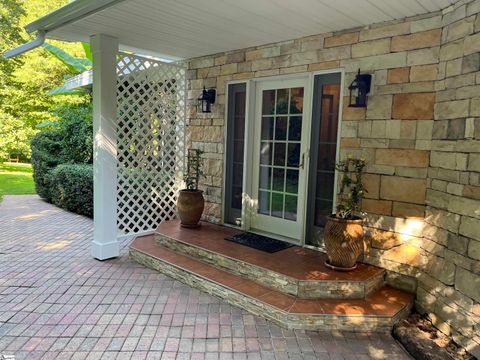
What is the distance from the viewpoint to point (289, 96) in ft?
14.7

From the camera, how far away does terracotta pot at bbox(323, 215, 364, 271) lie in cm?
339

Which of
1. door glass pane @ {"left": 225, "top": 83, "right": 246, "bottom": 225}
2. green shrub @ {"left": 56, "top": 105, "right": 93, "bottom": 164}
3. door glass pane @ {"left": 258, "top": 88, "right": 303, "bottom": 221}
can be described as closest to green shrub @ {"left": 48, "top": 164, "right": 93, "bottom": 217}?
green shrub @ {"left": 56, "top": 105, "right": 93, "bottom": 164}

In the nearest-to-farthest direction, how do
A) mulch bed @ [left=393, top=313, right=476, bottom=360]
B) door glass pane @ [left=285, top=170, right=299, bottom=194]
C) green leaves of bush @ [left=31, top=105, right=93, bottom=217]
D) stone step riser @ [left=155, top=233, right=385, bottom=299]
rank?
mulch bed @ [left=393, top=313, right=476, bottom=360], stone step riser @ [left=155, top=233, right=385, bottom=299], door glass pane @ [left=285, top=170, right=299, bottom=194], green leaves of bush @ [left=31, top=105, right=93, bottom=217]

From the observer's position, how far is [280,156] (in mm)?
4648

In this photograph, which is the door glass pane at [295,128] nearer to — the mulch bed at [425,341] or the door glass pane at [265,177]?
the door glass pane at [265,177]

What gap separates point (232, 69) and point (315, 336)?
3768 mm

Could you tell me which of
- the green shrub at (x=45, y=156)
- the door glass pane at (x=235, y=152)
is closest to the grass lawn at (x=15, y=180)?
the green shrub at (x=45, y=156)

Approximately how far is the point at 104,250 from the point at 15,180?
30.9 ft

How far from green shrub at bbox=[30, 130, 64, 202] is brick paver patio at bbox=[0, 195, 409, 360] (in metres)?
4.76

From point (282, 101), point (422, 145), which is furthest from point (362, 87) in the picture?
point (282, 101)

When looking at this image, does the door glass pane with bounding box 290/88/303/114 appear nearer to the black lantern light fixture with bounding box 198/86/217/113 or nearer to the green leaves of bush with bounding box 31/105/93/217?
the black lantern light fixture with bounding box 198/86/217/113

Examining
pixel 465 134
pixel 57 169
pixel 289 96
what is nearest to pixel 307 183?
pixel 289 96

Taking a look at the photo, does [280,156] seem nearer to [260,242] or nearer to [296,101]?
[296,101]

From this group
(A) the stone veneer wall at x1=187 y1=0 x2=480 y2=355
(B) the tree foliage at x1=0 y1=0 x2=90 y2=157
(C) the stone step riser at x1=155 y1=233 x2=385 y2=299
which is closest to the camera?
(A) the stone veneer wall at x1=187 y1=0 x2=480 y2=355
